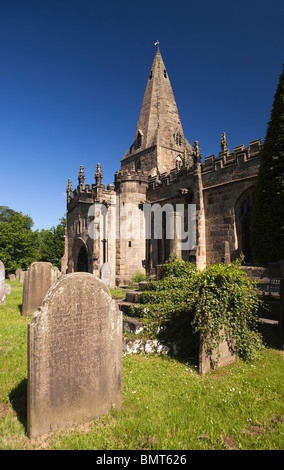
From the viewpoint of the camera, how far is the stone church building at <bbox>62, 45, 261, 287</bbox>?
14.3 metres

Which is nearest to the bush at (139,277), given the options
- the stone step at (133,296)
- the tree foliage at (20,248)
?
the stone step at (133,296)

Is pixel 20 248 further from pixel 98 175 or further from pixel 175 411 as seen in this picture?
pixel 175 411

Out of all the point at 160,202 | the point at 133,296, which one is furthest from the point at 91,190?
the point at 133,296

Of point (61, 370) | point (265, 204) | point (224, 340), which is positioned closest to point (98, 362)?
point (61, 370)

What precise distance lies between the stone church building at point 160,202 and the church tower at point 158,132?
0.35 feet

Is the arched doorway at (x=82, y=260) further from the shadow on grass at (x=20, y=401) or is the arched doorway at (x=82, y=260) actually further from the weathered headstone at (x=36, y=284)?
the shadow on grass at (x=20, y=401)

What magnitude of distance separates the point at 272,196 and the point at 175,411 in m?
5.75

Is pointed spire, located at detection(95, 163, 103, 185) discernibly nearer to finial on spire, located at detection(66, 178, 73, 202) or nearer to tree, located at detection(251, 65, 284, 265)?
finial on spire, located at detection(66, 178, 73, 202)

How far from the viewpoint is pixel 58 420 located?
3227 mm

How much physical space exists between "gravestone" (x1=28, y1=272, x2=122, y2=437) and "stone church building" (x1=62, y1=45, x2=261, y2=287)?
1178 centimetres

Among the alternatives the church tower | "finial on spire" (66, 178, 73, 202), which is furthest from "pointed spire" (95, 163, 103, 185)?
"finial on spire" (66, 178, 73, 202)

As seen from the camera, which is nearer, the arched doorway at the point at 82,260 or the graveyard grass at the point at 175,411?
the graveyard grass at the point at 175,411

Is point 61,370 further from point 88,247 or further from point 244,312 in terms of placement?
point 88,247

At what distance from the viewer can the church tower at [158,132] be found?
28.1m
